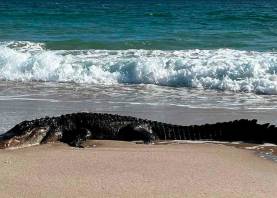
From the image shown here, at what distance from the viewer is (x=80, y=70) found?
55.1 ft

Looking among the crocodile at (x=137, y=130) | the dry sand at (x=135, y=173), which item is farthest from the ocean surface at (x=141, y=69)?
the dry sand at (x=135, y=173)

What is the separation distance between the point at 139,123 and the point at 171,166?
2503mm

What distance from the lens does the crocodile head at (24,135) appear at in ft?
25.6

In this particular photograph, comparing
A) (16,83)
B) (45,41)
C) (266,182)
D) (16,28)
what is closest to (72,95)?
(16,83)

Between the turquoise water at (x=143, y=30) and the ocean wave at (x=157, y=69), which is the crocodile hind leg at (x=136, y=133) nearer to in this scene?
the ocean wave at (x=157, y=69)

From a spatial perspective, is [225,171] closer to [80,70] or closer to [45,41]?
[80,70]

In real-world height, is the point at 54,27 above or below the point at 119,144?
above

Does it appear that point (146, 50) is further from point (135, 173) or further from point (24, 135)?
point (135, 173)

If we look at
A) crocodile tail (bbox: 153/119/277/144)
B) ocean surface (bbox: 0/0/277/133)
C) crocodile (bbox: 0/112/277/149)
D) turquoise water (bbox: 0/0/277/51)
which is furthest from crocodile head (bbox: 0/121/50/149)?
turquoise water (bbox: 0/0/277/51)

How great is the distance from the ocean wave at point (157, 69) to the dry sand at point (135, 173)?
689 centimetres

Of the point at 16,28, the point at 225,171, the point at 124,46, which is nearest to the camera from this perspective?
the point at 225,171

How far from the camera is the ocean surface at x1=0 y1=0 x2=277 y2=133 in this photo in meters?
11.7

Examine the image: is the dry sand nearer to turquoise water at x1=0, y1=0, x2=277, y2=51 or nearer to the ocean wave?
the ocean wave

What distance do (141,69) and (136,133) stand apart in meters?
7.54
